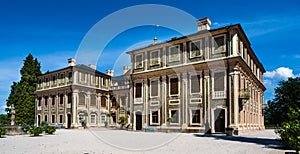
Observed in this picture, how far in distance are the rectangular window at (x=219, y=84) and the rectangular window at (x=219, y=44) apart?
84.7 inches

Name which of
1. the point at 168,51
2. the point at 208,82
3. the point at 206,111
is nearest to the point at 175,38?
the point at 168,51

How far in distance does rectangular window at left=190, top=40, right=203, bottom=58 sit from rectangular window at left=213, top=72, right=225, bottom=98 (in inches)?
108

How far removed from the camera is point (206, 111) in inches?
997

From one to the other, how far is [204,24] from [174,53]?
14.1ft

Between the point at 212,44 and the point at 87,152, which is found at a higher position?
the point at 212,44

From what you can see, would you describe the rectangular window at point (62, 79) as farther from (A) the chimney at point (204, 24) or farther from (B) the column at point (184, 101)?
(A) the chimney at point (204, 24)

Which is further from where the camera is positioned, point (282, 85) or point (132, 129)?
point (282, 85)

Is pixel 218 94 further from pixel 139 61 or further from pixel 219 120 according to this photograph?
pixel 139 61

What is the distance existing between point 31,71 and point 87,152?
42.1 metres

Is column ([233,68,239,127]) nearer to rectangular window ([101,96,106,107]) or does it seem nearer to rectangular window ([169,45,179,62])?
rectangular window ([169,45,179,62])

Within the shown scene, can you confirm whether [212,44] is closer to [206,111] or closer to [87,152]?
[206,111]

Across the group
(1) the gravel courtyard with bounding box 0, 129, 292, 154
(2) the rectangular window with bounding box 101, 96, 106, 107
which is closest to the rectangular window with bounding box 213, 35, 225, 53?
(1) the gravel courtyard with bounding box 0, 129, 292, 154

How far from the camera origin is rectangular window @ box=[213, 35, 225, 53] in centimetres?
2509

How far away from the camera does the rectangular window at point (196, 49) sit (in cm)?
2655
